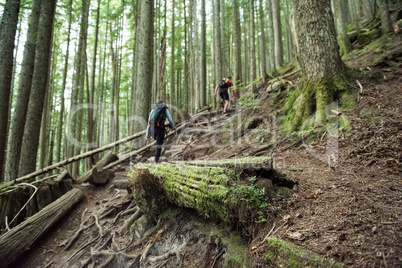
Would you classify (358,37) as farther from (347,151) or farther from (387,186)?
(387,186)

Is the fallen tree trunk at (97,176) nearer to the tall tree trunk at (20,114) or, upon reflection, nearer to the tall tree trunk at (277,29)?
the tall tree trunk at (20,114)

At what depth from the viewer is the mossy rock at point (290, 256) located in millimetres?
1578

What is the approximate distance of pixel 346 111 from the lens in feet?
14.1

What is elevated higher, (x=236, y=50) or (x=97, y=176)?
(x=236, y=50)

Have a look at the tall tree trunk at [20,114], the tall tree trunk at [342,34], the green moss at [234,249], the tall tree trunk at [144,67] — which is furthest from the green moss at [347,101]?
the tall tree trunk at [20,114]

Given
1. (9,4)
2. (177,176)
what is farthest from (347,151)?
(9,4)

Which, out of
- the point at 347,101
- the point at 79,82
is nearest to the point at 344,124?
the point at 347,101

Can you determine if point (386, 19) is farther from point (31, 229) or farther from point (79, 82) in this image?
point (79, 82)

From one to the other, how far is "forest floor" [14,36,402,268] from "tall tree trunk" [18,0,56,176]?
1992 mm

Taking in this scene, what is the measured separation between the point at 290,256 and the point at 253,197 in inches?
27.7

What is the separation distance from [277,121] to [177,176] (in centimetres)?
352

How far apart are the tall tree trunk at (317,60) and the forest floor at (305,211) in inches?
19.8

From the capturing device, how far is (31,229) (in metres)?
4.32

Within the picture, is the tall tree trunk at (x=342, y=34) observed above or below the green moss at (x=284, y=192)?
above
